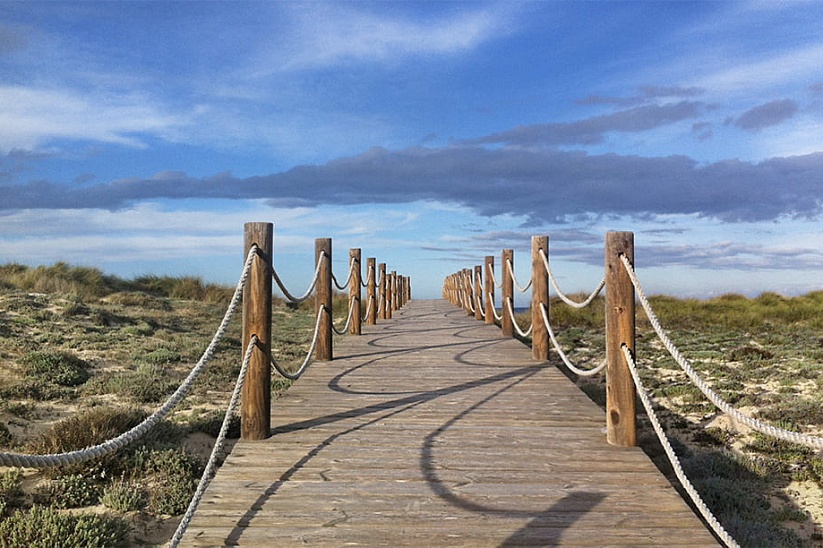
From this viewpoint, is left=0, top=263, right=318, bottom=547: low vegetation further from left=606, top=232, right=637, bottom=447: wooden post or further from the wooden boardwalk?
left=606, top=232, right=637, bottom=447: wooden post

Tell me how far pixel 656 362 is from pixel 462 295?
28.8ft

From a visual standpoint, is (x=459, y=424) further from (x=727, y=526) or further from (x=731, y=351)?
(x=731, y=351)

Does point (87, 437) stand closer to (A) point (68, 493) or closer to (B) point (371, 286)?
(A) point (68, 493)

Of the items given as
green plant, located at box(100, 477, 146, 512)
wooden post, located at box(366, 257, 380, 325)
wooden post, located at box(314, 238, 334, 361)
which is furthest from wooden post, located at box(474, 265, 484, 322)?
green plant, located at box(100, 477, 146, 512)

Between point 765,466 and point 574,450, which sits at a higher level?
point 574,450

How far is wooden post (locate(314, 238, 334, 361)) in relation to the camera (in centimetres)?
747

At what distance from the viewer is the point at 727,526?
489 cm

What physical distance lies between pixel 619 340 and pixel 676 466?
1.08 metres

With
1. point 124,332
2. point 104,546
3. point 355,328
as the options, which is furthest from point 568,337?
point 104,546

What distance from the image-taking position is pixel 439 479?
364cm

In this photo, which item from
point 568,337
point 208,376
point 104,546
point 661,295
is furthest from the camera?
point 661,295

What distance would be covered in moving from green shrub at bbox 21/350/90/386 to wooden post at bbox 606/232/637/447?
7953 mm

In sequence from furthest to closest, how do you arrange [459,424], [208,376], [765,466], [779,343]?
[779,343] < [208,376] < [765,466] < [459,424]

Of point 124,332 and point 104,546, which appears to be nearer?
point 104,546
